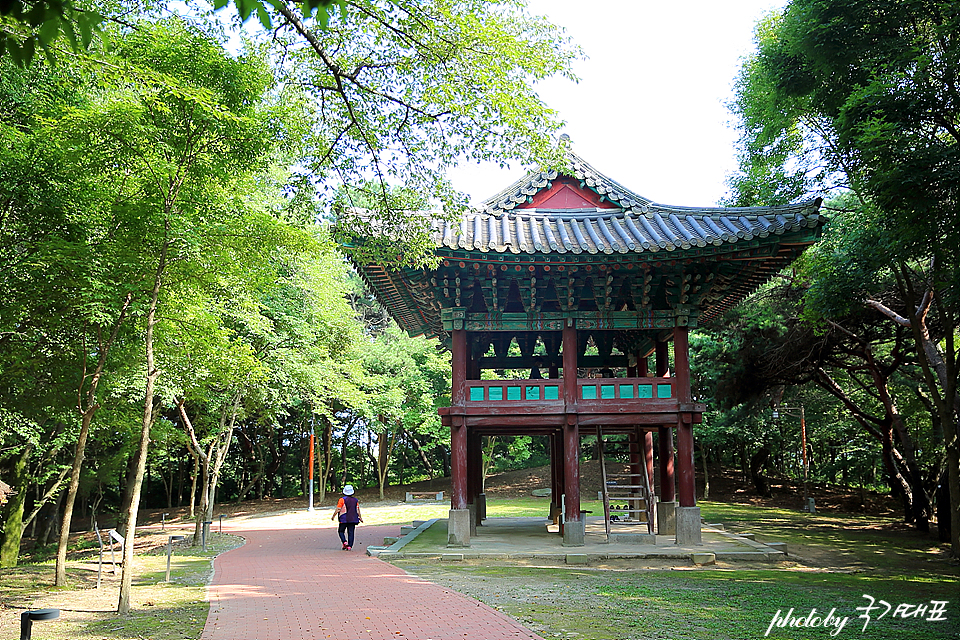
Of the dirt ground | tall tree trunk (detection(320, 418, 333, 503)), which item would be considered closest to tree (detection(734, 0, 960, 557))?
the dirt ground

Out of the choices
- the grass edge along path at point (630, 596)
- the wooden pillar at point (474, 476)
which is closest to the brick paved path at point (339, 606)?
the grass edge along path at point (630, 596)

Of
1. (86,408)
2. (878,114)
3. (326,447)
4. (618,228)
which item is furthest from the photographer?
(326,447)

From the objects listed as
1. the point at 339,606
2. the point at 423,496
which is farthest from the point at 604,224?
the point at 423,496

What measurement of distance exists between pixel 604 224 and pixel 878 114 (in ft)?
18.3

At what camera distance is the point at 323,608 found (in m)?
8.05

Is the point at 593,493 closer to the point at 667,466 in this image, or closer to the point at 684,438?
the point at 667,466

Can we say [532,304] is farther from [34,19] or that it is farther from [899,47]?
[34,19]

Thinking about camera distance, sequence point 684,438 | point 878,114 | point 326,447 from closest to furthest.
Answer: point 878,114, point 684,438, point 326,447

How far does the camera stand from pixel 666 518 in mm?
14164

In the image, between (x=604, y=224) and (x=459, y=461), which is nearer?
(x=459, y=461)

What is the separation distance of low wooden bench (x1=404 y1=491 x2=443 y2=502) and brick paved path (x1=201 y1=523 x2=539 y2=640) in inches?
780

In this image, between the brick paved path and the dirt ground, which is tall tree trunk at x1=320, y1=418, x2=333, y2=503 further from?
the brick paved path

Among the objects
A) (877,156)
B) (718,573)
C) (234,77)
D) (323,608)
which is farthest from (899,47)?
(323,608)

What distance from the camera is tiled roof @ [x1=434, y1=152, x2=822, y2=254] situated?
1186cm
